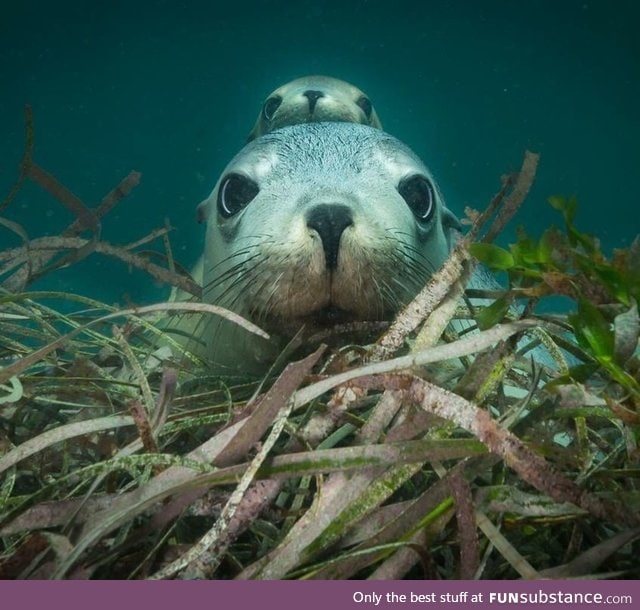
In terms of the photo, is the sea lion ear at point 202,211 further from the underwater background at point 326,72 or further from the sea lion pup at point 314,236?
the underwater background at point 326,72

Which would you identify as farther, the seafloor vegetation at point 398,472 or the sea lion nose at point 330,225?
the sea lion nose at point 330,225

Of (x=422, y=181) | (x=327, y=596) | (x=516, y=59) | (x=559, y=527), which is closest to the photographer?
(x=327, y=596)

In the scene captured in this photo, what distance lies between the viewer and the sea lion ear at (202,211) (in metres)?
2.54

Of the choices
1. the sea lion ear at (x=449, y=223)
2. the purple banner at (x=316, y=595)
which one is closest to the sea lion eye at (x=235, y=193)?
the sea lion ear at (x=449, y=223)

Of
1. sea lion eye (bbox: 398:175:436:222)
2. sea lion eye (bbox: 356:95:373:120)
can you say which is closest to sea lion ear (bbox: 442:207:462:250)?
sea lion eye (bbox: 398:175:436:222)

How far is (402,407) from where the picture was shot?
3.20 ft

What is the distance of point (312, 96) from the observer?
3762 mm

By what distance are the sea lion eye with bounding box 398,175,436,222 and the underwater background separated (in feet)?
51.1

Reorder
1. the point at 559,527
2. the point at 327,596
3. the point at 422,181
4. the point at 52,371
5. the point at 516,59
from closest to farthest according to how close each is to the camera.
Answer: the point at 327,596 < the point at 559,527 < the point at 52,371 < the point at 422,181 < the point at 516,59

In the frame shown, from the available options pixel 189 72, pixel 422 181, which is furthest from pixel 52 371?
pixel 189 72

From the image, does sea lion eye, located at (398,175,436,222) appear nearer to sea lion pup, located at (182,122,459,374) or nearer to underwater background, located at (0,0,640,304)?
sea lion pup, located at (182,122,459,374)

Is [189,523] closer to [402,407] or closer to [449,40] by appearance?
[402,407]

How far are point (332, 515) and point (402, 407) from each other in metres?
0.25

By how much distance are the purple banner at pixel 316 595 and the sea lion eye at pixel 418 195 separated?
137cm
